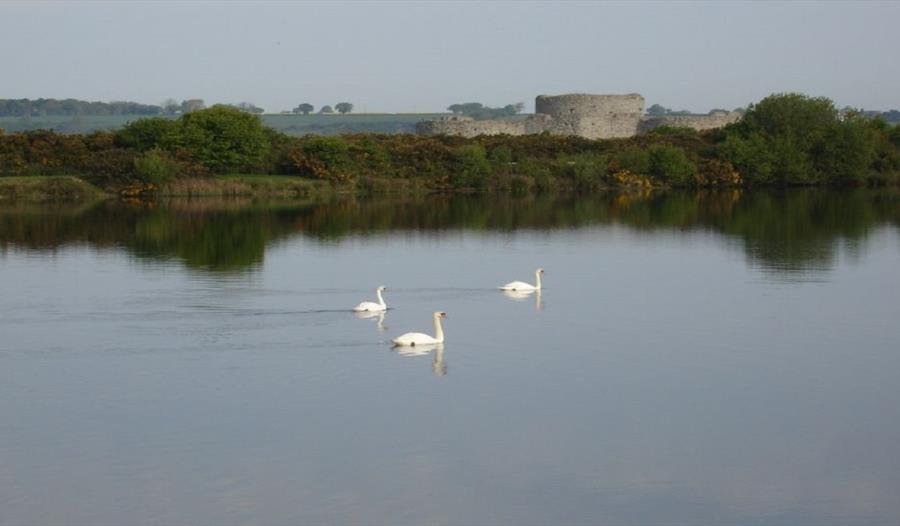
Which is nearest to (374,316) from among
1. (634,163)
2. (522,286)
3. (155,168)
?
(522,286)

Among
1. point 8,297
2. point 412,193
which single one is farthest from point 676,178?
point 8,297

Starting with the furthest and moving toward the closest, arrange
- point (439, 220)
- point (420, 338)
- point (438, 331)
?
point (439, 220)
point (438, 331)
point (420, 338)

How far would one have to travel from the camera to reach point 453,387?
14.5m

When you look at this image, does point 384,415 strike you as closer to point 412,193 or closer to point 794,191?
point 412,193

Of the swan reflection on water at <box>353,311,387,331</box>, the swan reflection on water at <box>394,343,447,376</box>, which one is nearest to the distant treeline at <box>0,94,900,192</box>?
the swan reflection on water at <box>353,311,387,331</box>

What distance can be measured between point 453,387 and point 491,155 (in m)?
39.3

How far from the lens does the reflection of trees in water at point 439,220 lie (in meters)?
28.9

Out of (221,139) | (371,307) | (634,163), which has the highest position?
(221,139)

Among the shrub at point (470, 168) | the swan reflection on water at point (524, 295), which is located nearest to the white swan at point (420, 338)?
the swan reflection on water at point (524, 295)

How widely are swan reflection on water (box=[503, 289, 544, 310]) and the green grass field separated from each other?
87.9 meters

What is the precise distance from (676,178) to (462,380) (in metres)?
39.8

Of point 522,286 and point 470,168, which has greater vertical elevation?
point 470,168

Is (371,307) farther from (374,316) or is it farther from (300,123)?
(300,123)

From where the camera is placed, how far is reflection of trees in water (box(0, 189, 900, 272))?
94.7 feet
